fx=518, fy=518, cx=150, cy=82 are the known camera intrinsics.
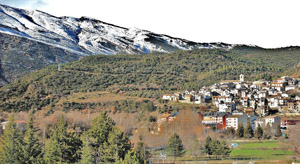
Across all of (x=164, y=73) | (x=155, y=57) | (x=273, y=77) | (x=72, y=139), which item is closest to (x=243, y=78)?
(x=273, y=77)

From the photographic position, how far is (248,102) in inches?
3091

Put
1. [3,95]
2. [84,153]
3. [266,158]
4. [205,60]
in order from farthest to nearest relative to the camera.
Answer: [205,60], [3,95], [266,158], [84,153]

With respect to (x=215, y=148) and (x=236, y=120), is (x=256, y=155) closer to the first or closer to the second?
(x=215, y=148)

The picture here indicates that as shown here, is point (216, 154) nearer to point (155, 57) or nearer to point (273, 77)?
point (273, 77)

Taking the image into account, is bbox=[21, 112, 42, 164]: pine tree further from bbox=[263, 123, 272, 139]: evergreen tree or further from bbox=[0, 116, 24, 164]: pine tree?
bbox=[263, 123, 272, 139]: evergreen tree

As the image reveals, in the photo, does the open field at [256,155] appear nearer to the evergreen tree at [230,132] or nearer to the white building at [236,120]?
the evergreen tree at [230,132]

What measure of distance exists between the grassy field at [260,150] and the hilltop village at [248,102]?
8884mm

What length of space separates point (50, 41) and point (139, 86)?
111915 mm

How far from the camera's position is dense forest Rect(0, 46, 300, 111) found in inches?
3368

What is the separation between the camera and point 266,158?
46000mm

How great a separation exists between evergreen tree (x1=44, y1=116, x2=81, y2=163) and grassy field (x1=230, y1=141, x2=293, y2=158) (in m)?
20.5

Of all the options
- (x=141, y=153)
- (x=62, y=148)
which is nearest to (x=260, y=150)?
(x=141, y=153)

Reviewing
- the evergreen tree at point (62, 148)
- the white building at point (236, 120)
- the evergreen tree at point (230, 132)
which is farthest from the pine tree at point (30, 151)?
the white building at point (236, 120)

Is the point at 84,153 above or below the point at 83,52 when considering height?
below
